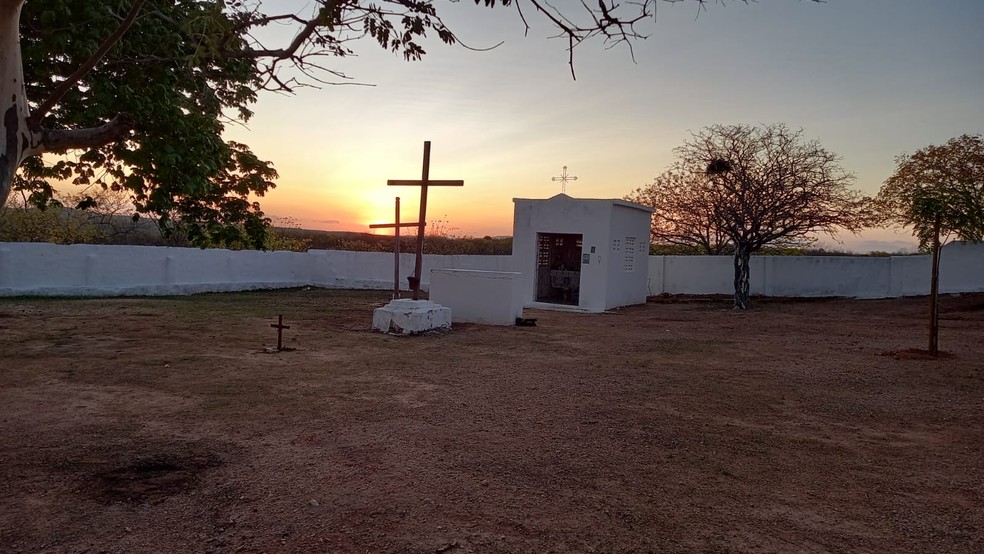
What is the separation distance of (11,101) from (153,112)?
2716 millimetres

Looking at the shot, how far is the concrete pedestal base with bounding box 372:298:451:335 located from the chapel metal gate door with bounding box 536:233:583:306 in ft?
23.7

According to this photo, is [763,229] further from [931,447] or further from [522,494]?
[522,494]

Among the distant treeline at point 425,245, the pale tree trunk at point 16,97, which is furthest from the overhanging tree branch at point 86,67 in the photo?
the distant treeline at point 425,245

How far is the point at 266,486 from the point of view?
3986 millimetres

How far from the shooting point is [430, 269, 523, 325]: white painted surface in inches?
517

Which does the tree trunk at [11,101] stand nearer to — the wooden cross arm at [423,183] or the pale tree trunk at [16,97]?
the pale tree trunk at [16,97]

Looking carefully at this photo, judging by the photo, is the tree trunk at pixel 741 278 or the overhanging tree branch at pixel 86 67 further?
the tree trunk at pixel 741 278

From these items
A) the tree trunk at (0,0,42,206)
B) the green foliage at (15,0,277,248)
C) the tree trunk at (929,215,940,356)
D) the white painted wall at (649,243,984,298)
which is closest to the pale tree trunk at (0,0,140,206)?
the tree trunk at (0,0,42,206)

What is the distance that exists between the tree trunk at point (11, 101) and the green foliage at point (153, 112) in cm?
162

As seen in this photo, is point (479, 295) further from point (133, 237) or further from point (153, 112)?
point (133, 237)

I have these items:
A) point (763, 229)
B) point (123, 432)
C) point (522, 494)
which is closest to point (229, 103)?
point (123, 432)

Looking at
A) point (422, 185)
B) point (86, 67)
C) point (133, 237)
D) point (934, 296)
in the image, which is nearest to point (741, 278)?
point (934, 296)

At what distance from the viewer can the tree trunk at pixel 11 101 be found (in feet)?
13.5

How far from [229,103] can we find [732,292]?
18754mm
